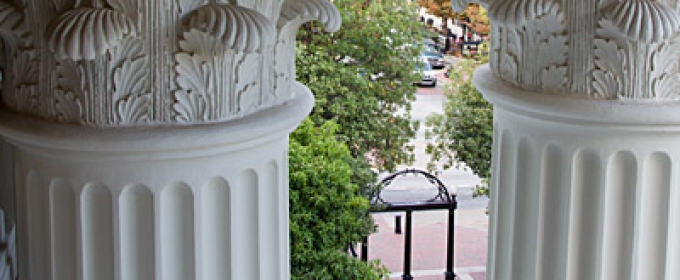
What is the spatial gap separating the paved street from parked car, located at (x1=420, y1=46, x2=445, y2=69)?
126 millimetres

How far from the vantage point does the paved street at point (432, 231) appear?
209 inches

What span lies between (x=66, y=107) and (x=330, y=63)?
4024 millimetres

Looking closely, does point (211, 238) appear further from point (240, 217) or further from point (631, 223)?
point (631, 223)

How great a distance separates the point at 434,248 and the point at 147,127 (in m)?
4.84

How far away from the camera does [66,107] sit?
89 centimetres

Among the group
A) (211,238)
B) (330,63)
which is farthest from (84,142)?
(330,63)

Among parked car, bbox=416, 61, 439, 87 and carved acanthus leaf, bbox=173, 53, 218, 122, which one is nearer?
carved acanthus leaf, bbox=173, 53, 218, 122

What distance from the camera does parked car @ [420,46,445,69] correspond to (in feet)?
18.4

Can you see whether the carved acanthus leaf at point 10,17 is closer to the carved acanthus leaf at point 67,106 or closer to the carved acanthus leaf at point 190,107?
the carved acanthus leaf at point 67,106

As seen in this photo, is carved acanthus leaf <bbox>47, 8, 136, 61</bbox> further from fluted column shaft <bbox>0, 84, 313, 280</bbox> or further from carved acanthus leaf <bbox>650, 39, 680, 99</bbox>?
carved acanthus leaf <bbox>650, 39, 680, 99</bbox>

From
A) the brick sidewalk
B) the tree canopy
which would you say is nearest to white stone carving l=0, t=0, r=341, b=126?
the tree canopy

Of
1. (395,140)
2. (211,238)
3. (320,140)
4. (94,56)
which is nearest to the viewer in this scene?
(94,56)

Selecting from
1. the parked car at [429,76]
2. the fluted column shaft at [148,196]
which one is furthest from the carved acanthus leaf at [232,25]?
the parked car at [429,76]

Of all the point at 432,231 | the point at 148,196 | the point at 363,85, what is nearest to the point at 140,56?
the point at 148,196
